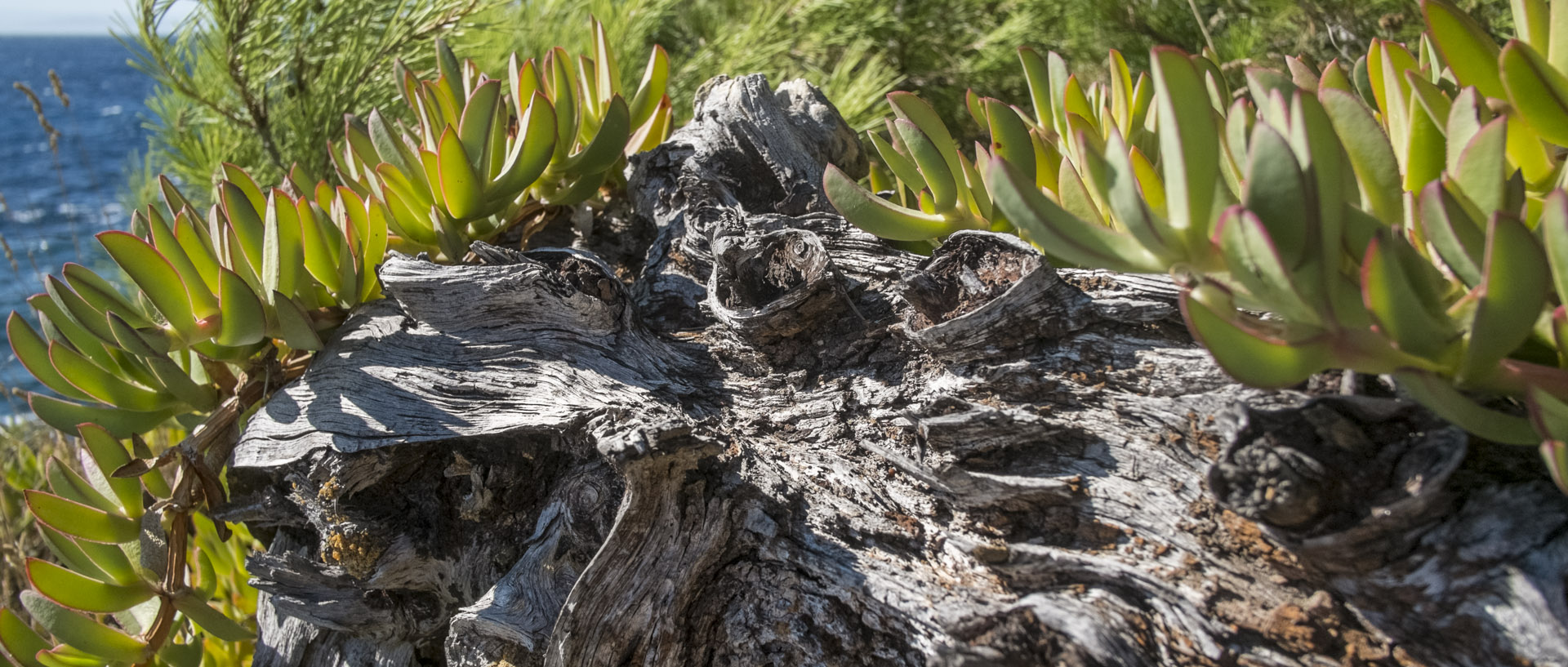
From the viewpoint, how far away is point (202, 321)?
5.45 ft

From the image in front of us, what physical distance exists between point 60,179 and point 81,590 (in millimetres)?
2792

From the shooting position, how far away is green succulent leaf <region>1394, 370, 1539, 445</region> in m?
0.92

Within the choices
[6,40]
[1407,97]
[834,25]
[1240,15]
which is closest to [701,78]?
[834,25]

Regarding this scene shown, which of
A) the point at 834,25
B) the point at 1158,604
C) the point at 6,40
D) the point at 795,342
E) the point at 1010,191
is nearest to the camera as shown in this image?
the point at 1010,191

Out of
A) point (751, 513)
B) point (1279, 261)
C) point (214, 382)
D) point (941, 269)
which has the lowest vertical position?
point (751, 513)

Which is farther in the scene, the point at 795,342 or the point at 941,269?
the point at 795,342

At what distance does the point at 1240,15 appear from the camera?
5461 millimetres

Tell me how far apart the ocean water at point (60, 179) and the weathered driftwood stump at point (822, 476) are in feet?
3.08

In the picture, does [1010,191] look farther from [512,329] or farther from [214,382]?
[214,382]

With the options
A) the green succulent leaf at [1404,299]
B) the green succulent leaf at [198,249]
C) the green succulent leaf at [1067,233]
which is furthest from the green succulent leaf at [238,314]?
the green succulent leaf at [1404,299]

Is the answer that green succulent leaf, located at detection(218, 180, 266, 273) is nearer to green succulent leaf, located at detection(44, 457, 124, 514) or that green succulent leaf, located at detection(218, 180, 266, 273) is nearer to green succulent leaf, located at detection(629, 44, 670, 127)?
green succulent leaf, located at detection(44, 457, 124, 514)

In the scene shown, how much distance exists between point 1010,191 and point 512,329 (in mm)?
1052

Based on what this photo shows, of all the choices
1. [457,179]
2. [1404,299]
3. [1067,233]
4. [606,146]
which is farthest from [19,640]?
[1404,299]

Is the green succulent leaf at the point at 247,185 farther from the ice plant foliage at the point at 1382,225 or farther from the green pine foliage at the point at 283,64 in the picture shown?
the ice plant foliage at the point at 1382,225
